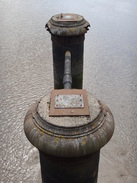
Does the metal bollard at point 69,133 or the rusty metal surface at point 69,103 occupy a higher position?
the rusty metal surface at point 69,103

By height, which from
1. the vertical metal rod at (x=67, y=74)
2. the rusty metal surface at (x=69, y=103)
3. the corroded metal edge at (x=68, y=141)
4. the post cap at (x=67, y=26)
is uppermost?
the post cap at (x=67, y=26)

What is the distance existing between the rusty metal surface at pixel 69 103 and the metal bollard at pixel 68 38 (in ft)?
4.13

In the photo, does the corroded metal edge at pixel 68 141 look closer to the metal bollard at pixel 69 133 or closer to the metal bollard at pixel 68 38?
the metal bollard at pixel 69 133

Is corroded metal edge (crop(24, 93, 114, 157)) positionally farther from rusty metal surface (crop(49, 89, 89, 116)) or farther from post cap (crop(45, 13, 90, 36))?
post cap (crop(45, 13, 90, 36))

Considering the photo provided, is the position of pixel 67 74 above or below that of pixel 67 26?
below

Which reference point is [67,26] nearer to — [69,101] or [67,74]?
[67,74]

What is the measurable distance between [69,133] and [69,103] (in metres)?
0.22

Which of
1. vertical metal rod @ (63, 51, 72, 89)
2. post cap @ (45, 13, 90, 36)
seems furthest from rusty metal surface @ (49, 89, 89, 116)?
post cap @ (45, 13, 90, 36)

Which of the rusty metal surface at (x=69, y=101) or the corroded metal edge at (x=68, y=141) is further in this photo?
the rusty metal surface at (x=69, y=101)

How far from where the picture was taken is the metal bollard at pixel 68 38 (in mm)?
2451

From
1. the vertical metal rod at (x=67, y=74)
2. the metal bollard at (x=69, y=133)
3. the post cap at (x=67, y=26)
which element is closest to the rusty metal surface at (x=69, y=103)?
the metal bollard at (x=69, y=133)

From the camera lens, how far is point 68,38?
2.51 metres

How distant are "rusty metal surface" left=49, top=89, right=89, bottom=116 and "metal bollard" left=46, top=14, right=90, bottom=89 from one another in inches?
49.6

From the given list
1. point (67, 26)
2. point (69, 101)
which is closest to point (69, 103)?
point (69, 101)
